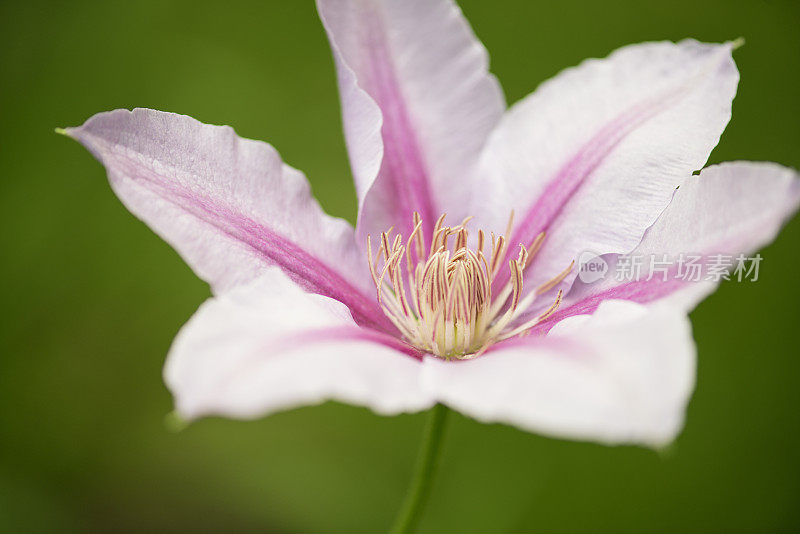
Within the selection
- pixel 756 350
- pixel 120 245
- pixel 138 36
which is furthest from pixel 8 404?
pixel 756 350

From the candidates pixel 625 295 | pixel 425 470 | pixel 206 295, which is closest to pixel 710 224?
pixel 625 295

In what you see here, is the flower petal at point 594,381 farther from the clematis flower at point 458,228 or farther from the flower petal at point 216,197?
the flower petal at point 216,197

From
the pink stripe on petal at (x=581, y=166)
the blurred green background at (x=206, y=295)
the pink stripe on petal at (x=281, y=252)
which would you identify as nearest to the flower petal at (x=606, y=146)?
the pink stripe on petal at (x=581, y=166)

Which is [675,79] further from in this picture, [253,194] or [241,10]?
[241,10]

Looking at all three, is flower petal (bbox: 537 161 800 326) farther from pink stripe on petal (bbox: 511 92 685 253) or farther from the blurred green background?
the blurred green background

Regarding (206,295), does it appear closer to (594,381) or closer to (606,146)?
(606,146)

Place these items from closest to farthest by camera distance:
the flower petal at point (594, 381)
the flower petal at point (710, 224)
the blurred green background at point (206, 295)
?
the flower petal at point (594, 381), the flower petal at point (710, 224), the blurred green background at point (206, 295)
